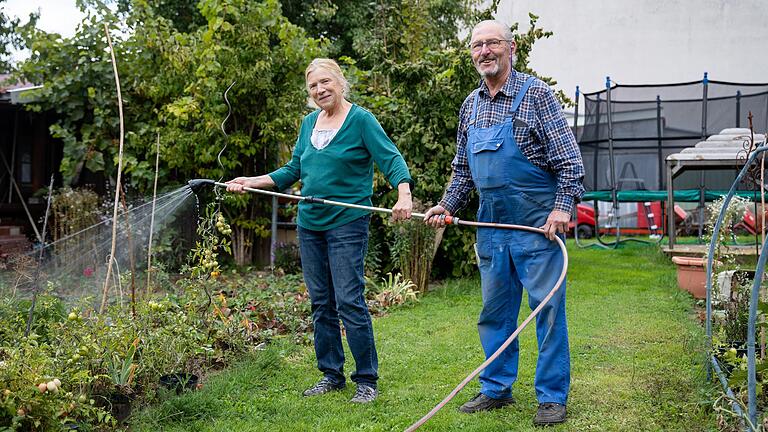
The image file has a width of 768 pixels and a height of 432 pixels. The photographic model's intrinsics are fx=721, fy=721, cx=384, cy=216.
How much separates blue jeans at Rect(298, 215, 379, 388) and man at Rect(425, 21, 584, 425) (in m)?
0.70

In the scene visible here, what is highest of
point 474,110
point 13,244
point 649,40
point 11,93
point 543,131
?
point 649,40

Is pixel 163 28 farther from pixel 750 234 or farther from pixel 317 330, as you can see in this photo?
pixel 750 234

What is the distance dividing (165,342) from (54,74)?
22.0 ft

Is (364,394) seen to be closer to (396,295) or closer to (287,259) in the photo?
(396,295)

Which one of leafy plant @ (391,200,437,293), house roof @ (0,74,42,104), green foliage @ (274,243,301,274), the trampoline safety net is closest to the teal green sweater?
leafy plant @ (391,200,437,293)

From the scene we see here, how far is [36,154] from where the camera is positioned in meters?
10.8

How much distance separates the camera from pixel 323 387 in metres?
3.86

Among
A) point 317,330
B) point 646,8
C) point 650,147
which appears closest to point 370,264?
point 317,330

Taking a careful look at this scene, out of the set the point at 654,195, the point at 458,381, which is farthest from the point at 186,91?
the point at 654,195

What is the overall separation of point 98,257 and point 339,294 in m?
3.15

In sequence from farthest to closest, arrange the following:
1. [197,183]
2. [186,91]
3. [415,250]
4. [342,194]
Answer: [186,91], [415,250], [197,183], [342,194]

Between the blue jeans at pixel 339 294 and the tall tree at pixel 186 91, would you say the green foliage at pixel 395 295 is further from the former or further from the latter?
the blue jeans at pixel 339 294

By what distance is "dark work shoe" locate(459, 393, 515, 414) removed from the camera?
3.50m

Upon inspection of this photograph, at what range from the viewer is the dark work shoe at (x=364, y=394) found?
3.68 metres
